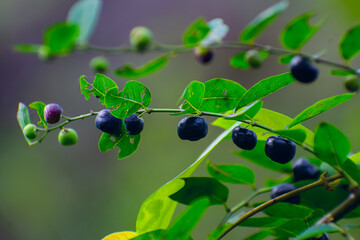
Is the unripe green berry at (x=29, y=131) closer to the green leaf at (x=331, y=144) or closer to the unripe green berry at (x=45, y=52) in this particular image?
the unripe green berry at (x=45, y=52)

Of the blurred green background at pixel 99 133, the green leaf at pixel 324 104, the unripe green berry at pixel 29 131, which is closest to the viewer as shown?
the green leaf at pixel 324 104

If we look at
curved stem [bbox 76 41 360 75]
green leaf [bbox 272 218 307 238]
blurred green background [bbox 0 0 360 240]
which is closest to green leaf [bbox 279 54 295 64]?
curved stem [bbox 76 41 360 75]

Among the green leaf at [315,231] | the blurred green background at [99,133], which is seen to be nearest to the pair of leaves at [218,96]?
the green leaf at [315,231]

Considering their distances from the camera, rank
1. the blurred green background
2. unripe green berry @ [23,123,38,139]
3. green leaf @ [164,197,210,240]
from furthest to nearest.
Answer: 1. the blurred green background
2. unripe green berry @ [23,123,38,139]
3. green leaf @ [164,197,210,240]

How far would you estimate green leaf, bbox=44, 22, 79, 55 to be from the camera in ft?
1.62

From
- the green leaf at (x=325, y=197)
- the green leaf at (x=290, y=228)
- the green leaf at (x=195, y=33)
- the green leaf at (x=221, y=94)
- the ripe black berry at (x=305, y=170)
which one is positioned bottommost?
the green leaf at (x=325, y=197)

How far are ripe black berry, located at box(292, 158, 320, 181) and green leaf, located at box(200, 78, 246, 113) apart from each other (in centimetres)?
19

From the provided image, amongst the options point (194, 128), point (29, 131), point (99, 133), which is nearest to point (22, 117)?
point (29, 131)

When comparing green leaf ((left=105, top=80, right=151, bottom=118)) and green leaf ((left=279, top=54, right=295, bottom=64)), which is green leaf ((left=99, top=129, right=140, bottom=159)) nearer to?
green leaf ((left=105, top=80, right=151, bottom=118))

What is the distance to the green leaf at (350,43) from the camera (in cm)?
54

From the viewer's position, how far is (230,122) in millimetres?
685

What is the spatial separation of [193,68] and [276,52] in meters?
2.33

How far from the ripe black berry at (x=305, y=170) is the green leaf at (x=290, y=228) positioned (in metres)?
0.14

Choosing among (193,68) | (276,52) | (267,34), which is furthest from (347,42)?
(267,34)
